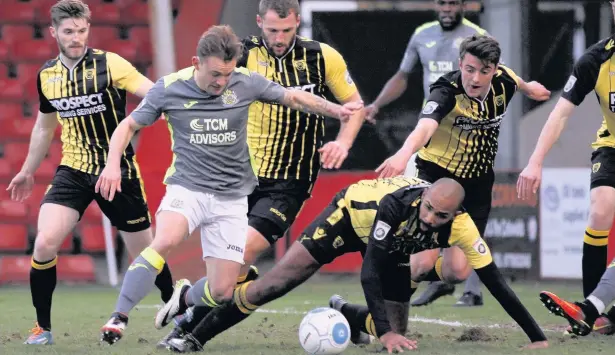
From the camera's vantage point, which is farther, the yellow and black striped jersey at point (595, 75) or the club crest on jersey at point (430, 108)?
the yellow and black striped jersey at point (595, 75)

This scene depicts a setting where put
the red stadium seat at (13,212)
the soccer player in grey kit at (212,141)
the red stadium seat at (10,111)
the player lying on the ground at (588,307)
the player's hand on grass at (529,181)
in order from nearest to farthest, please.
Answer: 1. the soccer player in grey kit at (212,141)
2. the player's hand on grass at (529,181)
3. the player lying on the ground at (588,307)
4. the red stadium seat at (13,212)
5. the red stadium seat at (10,111)

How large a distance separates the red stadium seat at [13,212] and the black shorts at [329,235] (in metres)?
6.48

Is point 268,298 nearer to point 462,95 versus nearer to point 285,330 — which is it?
point 285,330

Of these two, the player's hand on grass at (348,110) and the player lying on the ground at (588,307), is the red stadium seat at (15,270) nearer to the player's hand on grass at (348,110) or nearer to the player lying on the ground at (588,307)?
the player's hand on grass at (348,110)

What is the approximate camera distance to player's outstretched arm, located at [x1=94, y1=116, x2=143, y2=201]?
641cm

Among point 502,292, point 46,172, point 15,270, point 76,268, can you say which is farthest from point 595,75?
point 46,172

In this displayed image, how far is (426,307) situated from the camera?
9.62 meters

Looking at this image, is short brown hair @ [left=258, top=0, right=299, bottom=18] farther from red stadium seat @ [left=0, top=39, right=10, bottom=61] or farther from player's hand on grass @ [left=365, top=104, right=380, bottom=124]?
red stadium seat @ [left=0, top=39, right=10, bottom=61]

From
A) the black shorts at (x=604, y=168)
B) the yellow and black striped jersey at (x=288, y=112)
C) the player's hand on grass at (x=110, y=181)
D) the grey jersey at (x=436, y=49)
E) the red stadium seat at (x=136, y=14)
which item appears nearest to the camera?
the player's hand on grass at (x=110, y=181)

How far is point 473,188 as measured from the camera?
26.7 feet

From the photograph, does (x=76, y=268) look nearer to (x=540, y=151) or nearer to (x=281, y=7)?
(x=281, y=7)

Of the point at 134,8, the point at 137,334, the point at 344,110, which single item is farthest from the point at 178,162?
the point at 134,8

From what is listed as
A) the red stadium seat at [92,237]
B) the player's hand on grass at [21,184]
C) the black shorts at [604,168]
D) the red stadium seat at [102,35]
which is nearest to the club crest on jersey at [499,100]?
the black shorts at [604,168]

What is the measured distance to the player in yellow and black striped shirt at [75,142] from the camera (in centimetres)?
749
